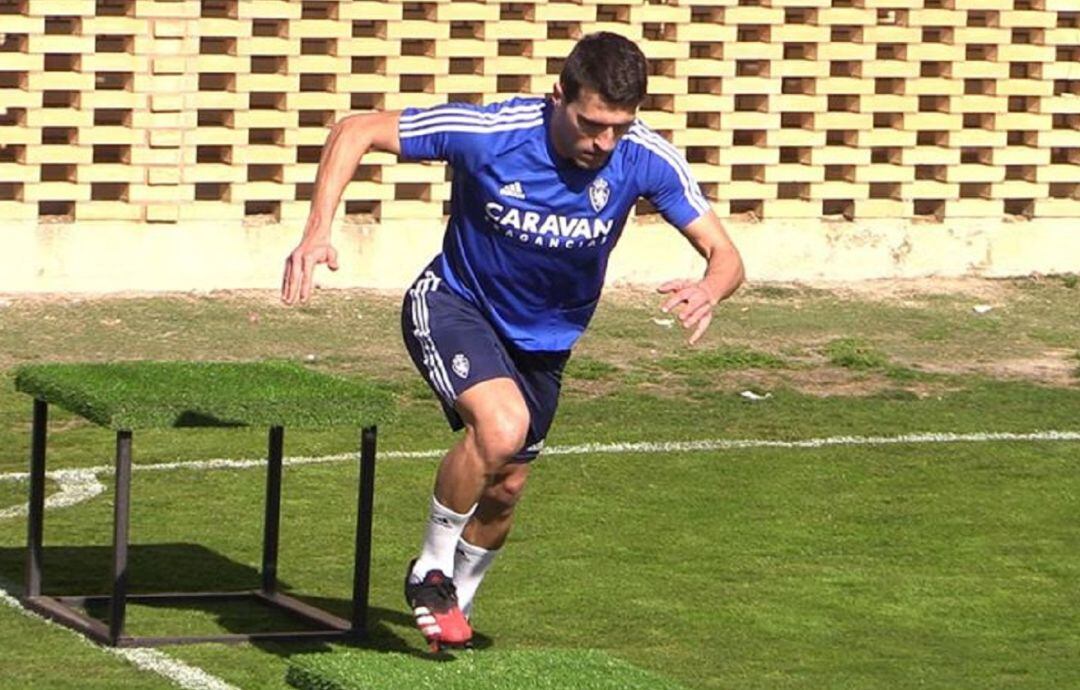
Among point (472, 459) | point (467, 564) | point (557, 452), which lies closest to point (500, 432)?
point (472, 459)

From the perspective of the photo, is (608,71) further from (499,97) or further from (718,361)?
(499,97)

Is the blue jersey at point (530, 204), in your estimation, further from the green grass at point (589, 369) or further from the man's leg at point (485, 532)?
the green grass at point (589, 369)

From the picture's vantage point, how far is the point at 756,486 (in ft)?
40.5

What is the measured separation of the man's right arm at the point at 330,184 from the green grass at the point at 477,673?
1.06 metres

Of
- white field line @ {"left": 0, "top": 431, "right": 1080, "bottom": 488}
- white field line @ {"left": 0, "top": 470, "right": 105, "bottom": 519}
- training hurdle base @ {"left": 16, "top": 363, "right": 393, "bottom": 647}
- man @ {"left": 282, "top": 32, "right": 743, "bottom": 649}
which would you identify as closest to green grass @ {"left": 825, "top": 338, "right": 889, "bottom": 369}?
white field line @ {"left": 0, "top": 431, "right": 1080, "bottom": 488}

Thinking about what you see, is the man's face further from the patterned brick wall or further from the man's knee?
the patterned brick wall

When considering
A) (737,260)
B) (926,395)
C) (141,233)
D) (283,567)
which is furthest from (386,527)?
(141,233)

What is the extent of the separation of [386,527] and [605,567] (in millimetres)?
1026

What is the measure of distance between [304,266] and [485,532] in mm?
1512

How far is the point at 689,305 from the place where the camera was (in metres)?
8.34

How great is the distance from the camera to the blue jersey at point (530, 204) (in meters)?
8.91

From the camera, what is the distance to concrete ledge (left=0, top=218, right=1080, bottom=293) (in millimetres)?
16250

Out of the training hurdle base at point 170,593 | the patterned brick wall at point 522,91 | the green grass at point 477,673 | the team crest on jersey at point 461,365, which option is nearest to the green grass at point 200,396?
the training hurdle base at point 170,593

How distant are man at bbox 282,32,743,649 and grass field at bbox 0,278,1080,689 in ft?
1.81
